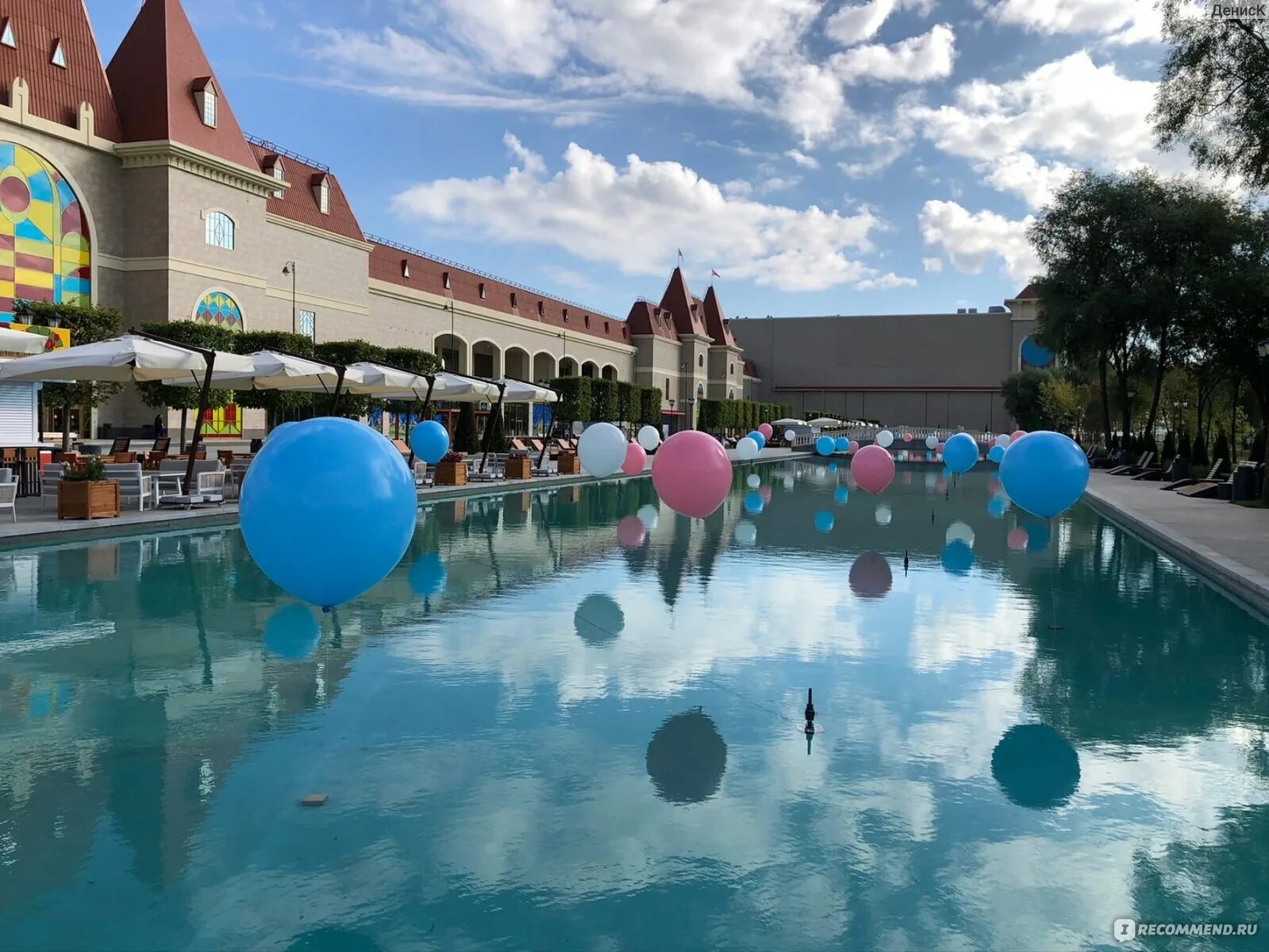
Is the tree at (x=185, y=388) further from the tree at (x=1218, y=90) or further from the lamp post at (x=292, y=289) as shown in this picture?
the tree at (x=1218, y=90)

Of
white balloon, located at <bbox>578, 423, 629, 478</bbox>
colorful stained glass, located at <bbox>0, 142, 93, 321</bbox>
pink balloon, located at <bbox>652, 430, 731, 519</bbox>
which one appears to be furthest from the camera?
colorful stained glass, located at <bbox>0, 142, 93, 321</bbox>

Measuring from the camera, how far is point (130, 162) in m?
27.9

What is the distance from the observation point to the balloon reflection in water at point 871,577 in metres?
10.0

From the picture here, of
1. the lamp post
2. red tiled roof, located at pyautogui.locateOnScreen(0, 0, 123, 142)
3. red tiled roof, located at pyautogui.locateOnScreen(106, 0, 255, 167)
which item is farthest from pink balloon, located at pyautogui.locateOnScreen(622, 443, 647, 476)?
red tiled roof, located at pyautogui.locateOnScreen(0, 0, 123, 142)

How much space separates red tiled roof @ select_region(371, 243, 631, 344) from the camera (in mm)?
44688

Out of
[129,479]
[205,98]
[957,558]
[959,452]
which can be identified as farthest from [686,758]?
[205,98]

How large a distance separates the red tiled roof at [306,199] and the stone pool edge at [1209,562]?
1184 inches

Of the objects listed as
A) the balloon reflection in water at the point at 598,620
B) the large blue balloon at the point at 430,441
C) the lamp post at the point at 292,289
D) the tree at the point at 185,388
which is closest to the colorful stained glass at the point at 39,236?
the tree at the point at 185,388

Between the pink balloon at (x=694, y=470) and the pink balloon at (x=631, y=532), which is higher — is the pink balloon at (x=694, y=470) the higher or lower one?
the higher one

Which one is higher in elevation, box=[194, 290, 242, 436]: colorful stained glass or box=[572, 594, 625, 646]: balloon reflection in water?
box=[194, 290, 242, 436]: colorful stained glass

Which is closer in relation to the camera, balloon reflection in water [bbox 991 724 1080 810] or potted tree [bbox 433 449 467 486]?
balloon reflection in water [bbox 991 724 1080 810]

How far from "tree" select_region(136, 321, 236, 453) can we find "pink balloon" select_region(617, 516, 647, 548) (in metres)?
10.5

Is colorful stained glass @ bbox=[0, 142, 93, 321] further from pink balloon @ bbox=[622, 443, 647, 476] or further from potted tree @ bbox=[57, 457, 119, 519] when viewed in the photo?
pink balloon @ bbox=[622, 443, 647, 476]

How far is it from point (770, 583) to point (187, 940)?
7874 mm
